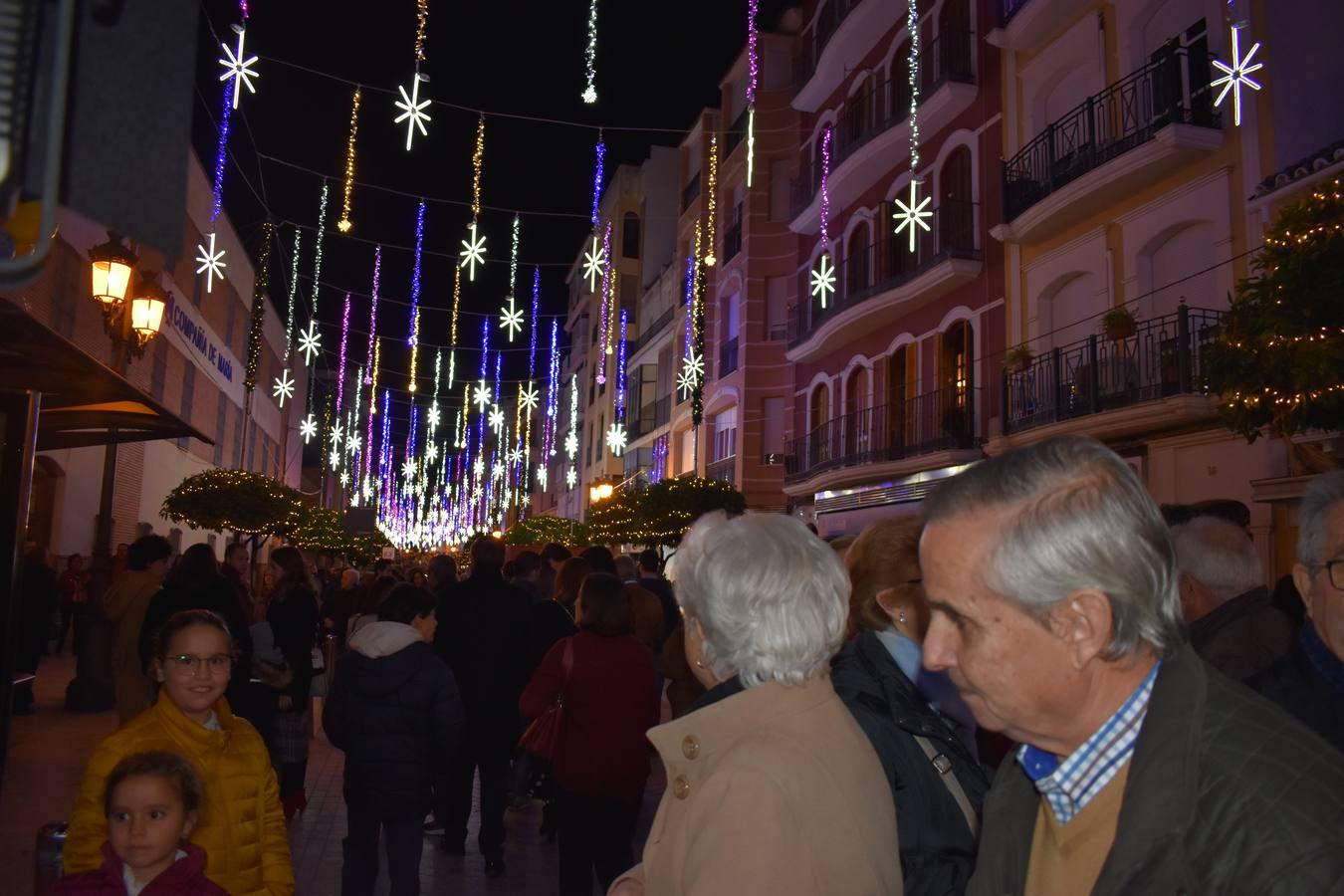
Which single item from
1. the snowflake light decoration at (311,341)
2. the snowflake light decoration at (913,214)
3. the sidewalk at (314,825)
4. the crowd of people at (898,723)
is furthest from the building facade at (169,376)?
the snowflake light decoration at (913,214)

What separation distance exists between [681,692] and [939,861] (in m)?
4.32

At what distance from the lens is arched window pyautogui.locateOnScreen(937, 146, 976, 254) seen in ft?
63.0

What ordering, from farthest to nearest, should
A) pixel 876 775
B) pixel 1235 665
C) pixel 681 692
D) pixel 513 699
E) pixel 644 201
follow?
1. pixel 644 201
2. pixel 513 699
3. pixel 681 692
4. pixel 1235 665
5. pixel 876 775

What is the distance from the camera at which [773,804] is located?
2.31 m

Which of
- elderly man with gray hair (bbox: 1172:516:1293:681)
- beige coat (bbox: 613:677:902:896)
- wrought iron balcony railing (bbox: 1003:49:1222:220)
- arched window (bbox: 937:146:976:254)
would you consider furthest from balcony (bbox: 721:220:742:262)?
beige coat (bbox: 613:677:902:896)

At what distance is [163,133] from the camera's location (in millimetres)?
1196

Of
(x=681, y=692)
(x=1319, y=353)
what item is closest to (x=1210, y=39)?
(x=1319, y=353)

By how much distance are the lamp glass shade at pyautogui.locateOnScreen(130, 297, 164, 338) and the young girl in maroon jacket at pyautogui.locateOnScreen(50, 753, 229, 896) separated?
881cm

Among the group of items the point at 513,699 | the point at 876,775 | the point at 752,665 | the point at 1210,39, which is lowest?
the point at 513,699

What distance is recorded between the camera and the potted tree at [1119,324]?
1376 cm

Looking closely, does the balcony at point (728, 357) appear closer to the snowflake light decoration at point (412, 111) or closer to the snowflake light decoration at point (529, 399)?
the snowflake light decoration at point (529, 399)

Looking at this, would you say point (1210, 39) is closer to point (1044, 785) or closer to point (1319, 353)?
point (1319, 353)

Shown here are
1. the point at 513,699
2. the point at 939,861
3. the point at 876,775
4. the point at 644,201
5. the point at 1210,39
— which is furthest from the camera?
the point at 644,201

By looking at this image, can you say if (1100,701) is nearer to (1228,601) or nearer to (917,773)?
(917,773)
